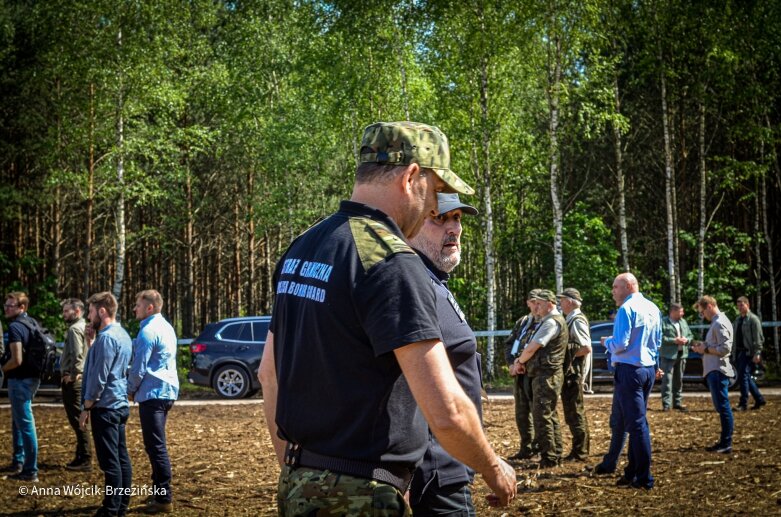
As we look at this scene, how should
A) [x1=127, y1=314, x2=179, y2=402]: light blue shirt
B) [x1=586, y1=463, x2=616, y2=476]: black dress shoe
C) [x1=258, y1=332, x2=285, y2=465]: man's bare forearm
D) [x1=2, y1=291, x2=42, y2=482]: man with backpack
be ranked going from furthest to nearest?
[x1=2, y1=291, x2=42, y2=482]: man with backpack → [x1=586, y1=463, x2=616, y2=476]: black dress shoe → [x1=127, y1=314, x2=179, y2=402]: light blue shirt → [x1=258, y1=332, x2=285, y2=465]: man's bare forearm

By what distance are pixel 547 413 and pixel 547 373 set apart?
1.53ft

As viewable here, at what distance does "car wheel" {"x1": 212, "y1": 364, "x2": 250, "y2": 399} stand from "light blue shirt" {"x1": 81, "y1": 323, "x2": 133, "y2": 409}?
11462mm

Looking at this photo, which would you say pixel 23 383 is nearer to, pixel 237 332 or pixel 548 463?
pixel 548 463

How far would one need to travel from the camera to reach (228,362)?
1969 cm

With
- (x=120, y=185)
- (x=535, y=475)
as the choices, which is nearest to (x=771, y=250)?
(x=120, y=185)

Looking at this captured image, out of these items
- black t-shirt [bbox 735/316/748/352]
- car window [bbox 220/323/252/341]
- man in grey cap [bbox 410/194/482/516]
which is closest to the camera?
man in grey cap [bbox 410/194/482/516]

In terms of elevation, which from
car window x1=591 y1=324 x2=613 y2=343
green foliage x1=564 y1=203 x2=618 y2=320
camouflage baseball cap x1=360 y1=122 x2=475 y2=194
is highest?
green foliage x1=564 y1=203 x2=618 y2=320

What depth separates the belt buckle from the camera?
274cm

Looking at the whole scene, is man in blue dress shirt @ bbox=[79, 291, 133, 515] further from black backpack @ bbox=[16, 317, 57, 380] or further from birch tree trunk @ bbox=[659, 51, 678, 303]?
birch tree trunk @ bbox=[659, 51, 678, 303]

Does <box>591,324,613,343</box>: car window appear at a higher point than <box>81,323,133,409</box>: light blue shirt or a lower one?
higher

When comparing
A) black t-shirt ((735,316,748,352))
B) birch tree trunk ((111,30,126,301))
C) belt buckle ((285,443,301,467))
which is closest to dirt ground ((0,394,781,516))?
black t-shirt ((735,316,748,352))

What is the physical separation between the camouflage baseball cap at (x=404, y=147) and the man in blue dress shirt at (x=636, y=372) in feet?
20.6

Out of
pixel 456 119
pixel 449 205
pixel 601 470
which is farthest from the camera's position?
Answer: pixel 456 119

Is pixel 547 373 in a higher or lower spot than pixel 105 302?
lower
